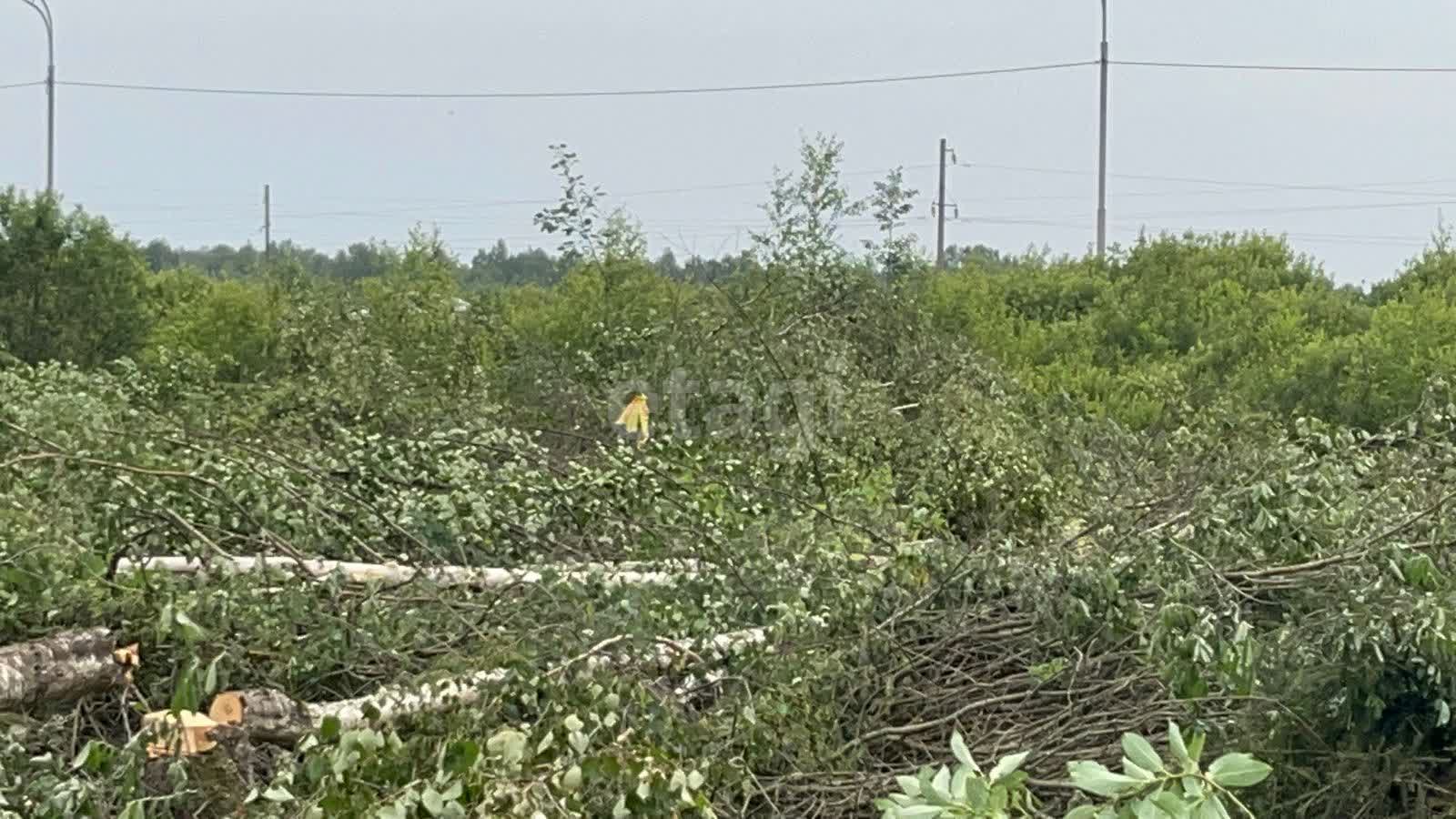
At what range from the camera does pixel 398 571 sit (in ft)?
12.4

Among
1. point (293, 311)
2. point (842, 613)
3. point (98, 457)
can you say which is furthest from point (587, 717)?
point (293, 311)

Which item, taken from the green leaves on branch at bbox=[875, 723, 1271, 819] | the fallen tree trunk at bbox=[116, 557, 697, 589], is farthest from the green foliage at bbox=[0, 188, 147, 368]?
the green leaves on branch at bbox=[875, 723, 1271, 819]

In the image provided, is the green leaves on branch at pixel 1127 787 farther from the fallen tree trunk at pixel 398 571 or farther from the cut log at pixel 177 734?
the fallen tree trunk at pixel 398 571

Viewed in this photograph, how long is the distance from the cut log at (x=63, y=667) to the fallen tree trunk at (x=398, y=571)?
0.37m

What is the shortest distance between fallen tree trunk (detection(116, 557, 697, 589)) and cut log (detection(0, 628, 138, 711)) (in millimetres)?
373

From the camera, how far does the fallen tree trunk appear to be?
11.5 ft

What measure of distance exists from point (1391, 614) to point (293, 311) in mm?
6915

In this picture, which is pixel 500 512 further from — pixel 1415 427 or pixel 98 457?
pixel 1415 427

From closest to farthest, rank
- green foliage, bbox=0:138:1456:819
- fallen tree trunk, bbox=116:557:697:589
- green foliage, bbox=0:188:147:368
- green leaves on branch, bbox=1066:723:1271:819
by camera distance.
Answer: green leaves on branch, bbox=1066:723:1271:819 → green foliage, bbox=0:138:1456:819 → fallen tree trunk, bbox=116:557:697:589 → green foliage, bbox=0:188:147:368

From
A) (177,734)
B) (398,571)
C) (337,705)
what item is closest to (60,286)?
(398,571)

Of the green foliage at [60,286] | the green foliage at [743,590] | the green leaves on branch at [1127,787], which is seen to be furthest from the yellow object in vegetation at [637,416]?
the green foliage at [60,286]

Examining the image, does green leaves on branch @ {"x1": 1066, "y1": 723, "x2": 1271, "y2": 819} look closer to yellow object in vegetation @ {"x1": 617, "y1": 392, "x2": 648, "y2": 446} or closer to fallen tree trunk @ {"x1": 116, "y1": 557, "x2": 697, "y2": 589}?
fallen tree trunk @ {"x1": 116, "y1": 557, "x2": 697, "y2": 589}

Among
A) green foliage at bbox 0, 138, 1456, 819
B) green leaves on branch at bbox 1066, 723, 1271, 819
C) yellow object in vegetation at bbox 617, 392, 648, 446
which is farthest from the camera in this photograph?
yellow object in vegetation at bbox 617, 392, 648, 446

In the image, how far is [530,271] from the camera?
12.2 metres
